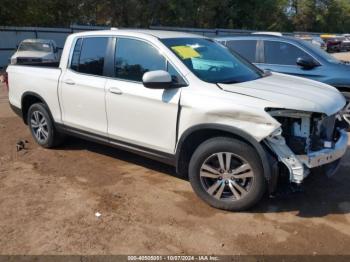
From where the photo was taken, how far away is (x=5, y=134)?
24.9ft

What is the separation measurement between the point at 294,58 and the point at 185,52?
3.71 meters

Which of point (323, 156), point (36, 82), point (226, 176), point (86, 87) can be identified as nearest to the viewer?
point (323, 156)

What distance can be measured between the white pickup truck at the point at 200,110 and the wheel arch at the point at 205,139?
1cm

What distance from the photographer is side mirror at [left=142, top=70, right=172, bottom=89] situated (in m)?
4.50

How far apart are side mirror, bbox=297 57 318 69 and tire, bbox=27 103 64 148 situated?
423 centimetres

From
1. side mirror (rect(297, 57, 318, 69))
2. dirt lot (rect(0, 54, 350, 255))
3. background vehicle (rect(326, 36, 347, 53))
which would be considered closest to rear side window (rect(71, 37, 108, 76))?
dirt lot (rect(0, 54, 350, 255))

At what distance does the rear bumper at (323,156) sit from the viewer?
4.10m

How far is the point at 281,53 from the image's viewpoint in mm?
8156

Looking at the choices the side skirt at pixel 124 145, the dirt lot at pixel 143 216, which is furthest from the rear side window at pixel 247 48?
the side skirt at pixel 124 145

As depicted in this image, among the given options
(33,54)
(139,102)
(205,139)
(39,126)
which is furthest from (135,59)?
(33,54)

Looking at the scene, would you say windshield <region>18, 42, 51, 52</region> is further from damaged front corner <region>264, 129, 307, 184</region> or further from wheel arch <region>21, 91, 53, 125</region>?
damaged front corner <region>264, 129, 307, 184</region>

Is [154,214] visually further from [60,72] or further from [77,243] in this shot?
[60,72]

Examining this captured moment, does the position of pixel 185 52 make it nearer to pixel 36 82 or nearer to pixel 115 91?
pixel 115 91

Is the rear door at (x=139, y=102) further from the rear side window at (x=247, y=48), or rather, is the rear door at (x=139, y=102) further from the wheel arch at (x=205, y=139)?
the rear side window at (x=247, y=48)
